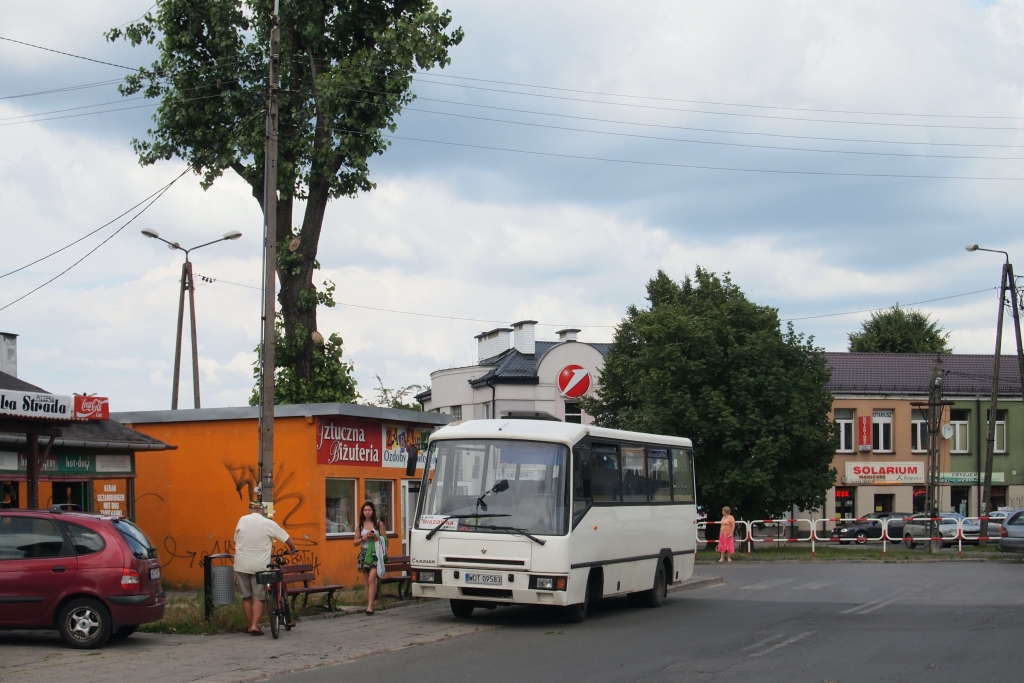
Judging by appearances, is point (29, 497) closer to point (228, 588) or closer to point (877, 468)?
point (228, 588)

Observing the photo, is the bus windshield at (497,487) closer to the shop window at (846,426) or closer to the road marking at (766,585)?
the road marking at (766,585)

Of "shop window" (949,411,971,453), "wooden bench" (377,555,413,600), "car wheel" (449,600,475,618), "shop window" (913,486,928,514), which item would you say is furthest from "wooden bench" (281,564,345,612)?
"shop window" (949,411,971,453)

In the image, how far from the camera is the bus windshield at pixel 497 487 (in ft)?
54.0

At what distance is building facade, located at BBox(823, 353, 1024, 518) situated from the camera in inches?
2295

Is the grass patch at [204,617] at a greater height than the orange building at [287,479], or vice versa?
the orange building at [287,479]

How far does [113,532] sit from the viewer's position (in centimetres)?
1395

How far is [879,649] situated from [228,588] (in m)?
8.18

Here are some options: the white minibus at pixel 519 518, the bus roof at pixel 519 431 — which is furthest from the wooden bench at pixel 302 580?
the bus roof at pixel 519 431

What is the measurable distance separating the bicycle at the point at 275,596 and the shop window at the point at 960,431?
49338 mm

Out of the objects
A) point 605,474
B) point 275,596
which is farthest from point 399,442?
point 275,596

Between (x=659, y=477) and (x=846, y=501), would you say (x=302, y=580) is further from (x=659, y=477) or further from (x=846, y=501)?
(x=846, y=501)

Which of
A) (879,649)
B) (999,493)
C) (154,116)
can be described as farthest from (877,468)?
(879,649)

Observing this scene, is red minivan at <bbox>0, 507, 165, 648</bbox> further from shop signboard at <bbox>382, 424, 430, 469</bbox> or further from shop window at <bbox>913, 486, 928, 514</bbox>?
shop window at <bbox>913, 486, 928, 514</bbox>

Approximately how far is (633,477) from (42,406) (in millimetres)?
8987
